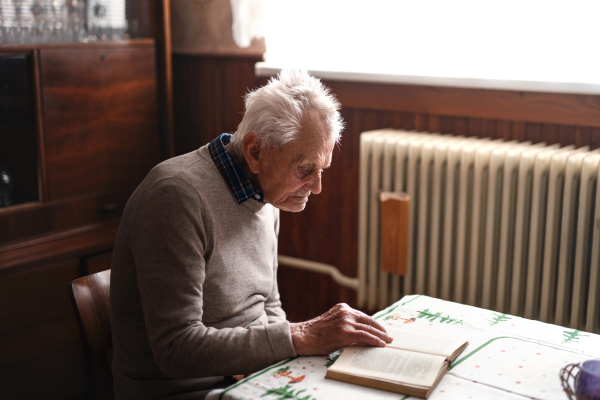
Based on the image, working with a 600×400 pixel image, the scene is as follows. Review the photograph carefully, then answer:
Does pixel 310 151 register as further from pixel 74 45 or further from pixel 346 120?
pixel 74 45

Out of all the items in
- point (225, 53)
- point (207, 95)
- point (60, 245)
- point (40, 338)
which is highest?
point (225, 53)

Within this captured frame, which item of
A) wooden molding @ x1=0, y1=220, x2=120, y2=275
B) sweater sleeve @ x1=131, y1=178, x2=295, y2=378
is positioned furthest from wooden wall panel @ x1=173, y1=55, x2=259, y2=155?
sweater sleeve @ x1=131, y1=178, x2=295, y2=378

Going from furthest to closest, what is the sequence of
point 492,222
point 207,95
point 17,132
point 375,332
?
1. point 207,95
2. point 17,132
3. point 492,222
4. point 375,332

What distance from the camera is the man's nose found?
1.52 metres

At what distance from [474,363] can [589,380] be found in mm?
251

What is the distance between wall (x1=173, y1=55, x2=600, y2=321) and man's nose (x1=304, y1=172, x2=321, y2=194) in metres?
1.00

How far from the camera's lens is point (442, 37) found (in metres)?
2.38

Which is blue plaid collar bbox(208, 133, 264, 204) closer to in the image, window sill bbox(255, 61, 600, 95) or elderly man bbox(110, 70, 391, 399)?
elderly man bbox(110, 70, 391, 399)

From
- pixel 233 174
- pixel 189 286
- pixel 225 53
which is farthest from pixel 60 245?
pixel 189 286

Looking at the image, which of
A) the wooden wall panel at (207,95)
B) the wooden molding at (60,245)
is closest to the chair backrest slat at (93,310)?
the wooden molding at (60,245)

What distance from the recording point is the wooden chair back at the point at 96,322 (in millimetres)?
1446

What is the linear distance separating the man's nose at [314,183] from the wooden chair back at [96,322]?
551mm

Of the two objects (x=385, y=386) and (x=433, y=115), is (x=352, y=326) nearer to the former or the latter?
(x=385, y=386)

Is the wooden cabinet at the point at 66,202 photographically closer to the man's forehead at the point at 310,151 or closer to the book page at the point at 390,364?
the man's forehead at the point at 310,151
